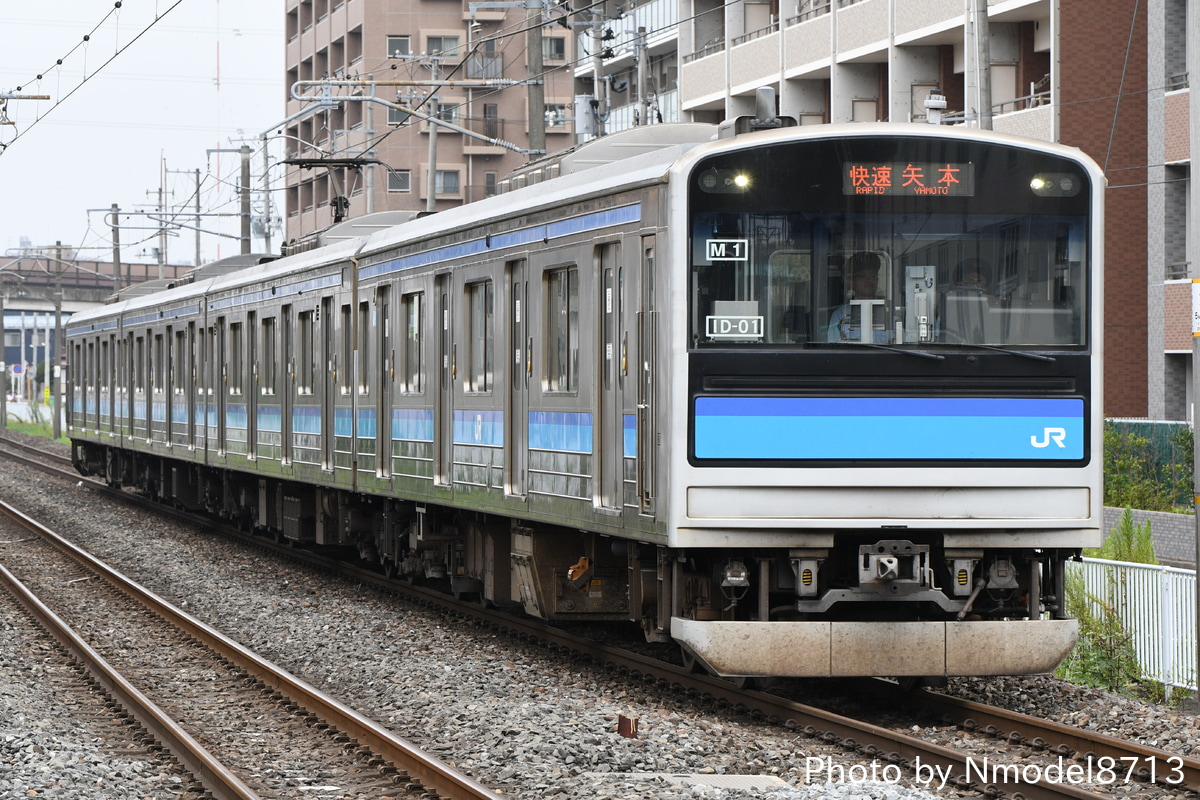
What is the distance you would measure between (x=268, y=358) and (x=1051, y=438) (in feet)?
38.9

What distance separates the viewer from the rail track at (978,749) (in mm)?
7711

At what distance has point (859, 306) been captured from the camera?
923 cm

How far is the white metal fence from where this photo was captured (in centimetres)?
1143

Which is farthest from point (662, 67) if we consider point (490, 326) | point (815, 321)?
point (815, 321)

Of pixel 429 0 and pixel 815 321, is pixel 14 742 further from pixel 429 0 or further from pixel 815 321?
pixel 429 0

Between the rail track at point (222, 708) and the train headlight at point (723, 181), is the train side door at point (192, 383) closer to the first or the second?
the rail track at point (222, 708)

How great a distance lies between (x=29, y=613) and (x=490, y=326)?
576cm

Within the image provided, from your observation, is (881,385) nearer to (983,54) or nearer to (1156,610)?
(1156,610)

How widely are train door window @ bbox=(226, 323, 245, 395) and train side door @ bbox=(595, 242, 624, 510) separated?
36.7ft

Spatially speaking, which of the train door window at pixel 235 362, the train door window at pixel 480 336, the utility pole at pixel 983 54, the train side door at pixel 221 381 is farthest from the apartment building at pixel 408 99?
the train door window at pixel 480 336

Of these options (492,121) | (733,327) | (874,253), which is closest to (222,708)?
(733,327)

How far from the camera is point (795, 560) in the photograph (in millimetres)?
9336

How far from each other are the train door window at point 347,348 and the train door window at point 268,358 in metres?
3.02

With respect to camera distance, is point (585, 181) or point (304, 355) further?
point (304, 355)
